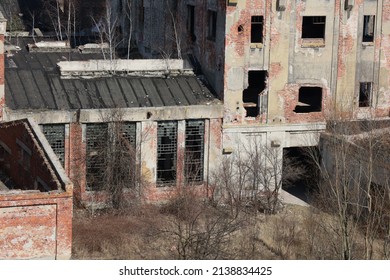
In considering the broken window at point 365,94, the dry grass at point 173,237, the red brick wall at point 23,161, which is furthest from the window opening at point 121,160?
the broken window at point 365,94

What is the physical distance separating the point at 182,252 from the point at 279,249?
15.4 ft

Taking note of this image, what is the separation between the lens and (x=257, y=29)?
133ft

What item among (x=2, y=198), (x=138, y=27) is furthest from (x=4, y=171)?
(x=138, y=27)

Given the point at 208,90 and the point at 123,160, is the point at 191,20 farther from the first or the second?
the point at 123,160

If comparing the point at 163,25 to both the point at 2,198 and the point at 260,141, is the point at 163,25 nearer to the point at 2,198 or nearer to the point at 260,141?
the point at 260,141

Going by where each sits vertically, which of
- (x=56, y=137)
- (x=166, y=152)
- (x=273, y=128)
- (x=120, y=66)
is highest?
(x=120, y=66)

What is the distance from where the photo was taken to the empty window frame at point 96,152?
121 ft

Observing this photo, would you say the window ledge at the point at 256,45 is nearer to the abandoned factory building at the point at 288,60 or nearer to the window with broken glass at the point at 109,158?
the abandoned factory building at the point at 288,60

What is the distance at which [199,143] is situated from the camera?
38594mm

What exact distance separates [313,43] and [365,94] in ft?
11.9

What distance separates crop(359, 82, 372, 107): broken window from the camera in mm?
41531

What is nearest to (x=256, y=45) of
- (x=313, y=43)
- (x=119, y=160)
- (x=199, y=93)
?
(x=313, y=43)

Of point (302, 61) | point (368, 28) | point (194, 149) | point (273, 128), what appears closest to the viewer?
point (194, 149)

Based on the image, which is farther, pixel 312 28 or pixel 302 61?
pixel 312 28
